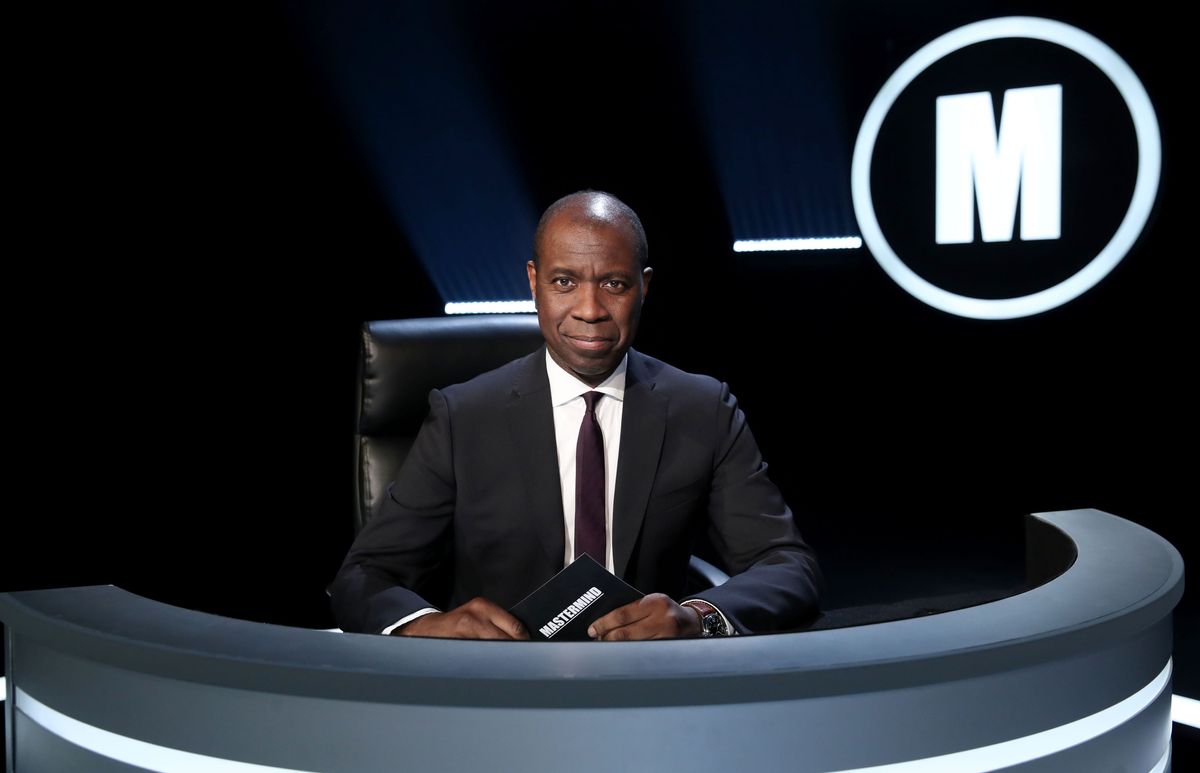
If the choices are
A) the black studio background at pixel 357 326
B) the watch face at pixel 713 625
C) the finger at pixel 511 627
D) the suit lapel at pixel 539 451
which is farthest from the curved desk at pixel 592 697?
the black studio background at pixel 357 326

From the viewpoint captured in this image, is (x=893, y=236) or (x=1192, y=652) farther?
(x=893, y=236)

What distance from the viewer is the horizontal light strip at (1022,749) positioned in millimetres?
941

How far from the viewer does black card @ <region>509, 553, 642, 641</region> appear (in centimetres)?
125

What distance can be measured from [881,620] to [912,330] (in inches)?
138

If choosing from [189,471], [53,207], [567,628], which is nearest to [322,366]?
[189,471]

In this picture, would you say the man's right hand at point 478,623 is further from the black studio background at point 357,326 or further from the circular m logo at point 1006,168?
the circular m logo at point 1006,168

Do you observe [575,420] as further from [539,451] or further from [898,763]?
[898,763]

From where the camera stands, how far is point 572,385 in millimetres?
1955

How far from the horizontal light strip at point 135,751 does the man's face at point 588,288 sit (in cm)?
102

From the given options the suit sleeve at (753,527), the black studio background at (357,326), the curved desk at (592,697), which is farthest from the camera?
the black studio background at (357,326)

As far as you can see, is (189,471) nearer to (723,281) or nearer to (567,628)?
(723,281)

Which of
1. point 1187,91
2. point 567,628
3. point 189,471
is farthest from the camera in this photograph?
point 1187,91

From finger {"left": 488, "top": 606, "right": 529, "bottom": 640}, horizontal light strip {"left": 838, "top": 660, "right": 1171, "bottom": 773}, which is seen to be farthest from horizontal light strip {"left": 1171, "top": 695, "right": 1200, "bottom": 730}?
finger {"left": 488, "top": 606, "right": 529, "bottom": 640}

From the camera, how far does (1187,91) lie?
3850 mm
